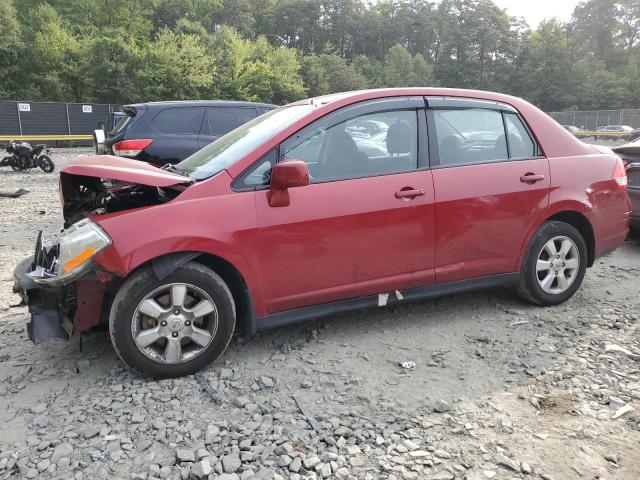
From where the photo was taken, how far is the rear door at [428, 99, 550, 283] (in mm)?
3717

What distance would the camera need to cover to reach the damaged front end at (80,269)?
114 inches

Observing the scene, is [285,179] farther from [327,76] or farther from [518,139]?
[327,76]

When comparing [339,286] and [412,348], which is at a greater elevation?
[339,286]

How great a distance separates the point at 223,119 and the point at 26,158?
334 inches

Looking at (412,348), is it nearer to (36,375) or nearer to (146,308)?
(146,308)

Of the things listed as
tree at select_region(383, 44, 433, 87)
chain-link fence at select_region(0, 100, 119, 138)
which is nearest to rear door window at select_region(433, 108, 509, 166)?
chain-link fence at select_region(0, 100, 119, 138)

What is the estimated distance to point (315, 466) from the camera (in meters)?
2.37

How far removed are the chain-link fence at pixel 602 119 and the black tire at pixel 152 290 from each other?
48301 mm

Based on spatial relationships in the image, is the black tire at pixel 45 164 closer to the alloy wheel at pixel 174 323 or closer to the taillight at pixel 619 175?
the alloy wheel at pixel 174 323

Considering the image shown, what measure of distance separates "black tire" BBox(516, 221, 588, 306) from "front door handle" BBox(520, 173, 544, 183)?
375mm

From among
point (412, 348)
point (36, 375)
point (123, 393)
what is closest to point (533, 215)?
point (412, 348)

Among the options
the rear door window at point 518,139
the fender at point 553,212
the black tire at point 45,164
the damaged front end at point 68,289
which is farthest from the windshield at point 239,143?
the black tire at point 45,164

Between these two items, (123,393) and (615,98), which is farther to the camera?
(615,98)

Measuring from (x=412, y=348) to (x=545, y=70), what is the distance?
88.9m
